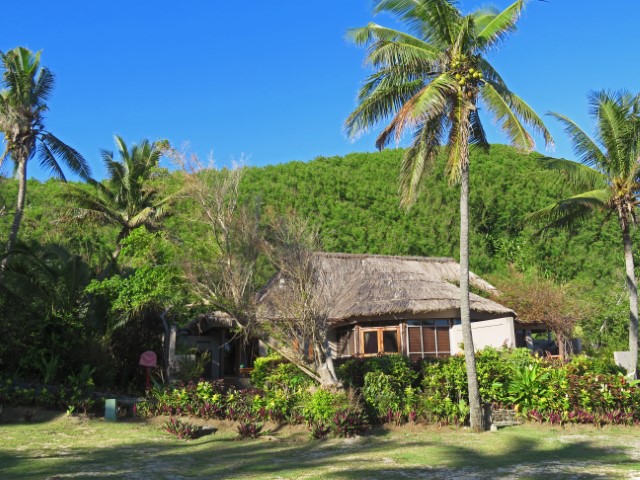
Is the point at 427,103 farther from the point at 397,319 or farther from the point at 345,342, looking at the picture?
the point at 345,342

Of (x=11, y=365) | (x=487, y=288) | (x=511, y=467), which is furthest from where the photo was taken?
(x=487, y=288)

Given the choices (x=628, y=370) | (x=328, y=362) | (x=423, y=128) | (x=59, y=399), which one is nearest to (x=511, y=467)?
(x=328, y=362)

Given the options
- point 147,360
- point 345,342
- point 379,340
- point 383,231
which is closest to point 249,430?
point 147,360

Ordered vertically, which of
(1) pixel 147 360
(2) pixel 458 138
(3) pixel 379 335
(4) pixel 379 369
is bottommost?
(4) pixel 379 369

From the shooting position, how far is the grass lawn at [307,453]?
8.70m

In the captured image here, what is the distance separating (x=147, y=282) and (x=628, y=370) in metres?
14.1

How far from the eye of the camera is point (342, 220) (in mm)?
35750

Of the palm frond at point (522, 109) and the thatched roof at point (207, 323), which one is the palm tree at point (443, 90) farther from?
the thatched roof at point (207, 323)

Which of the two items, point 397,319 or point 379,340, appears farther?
point 379,340

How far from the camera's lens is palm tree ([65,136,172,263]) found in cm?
2519

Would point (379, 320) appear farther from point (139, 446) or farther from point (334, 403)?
point (139, 446)

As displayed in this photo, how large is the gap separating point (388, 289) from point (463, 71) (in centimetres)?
1028

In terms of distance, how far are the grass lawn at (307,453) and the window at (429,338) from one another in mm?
7437

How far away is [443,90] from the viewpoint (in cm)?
1273
